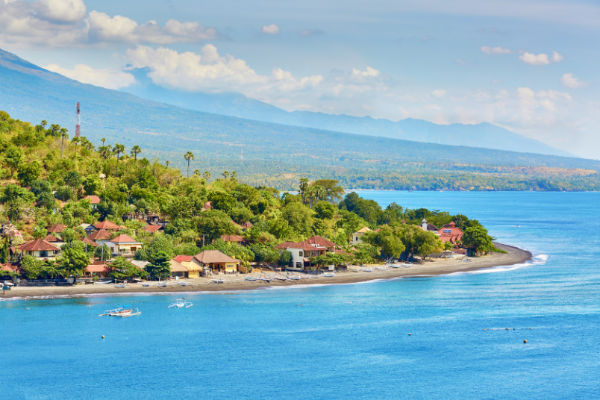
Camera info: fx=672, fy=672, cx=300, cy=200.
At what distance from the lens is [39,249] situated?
5547 cm

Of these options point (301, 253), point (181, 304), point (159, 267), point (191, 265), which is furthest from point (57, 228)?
point (301, 253)

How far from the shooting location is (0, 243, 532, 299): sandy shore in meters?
51.0

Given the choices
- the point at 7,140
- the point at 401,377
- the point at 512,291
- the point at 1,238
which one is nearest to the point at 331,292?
the point at 512,291

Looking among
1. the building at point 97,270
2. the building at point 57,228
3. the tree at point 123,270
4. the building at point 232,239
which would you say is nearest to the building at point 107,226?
the building at point 57,228

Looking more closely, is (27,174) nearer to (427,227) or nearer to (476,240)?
(427,227)

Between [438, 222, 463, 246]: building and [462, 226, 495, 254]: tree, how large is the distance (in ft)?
6.62

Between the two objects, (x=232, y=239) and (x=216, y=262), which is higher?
(x=232, y=239)

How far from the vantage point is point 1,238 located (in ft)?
192

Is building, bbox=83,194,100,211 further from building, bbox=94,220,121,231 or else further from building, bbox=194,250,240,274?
building, bbox=194,250,240,274

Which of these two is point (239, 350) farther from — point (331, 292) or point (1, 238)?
point (1, 238)

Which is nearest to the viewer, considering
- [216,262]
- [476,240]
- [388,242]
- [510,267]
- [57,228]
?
[216,262]

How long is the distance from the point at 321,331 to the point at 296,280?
15.5m

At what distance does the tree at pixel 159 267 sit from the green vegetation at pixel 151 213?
0.27 feet

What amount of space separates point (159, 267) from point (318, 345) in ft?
66.0
